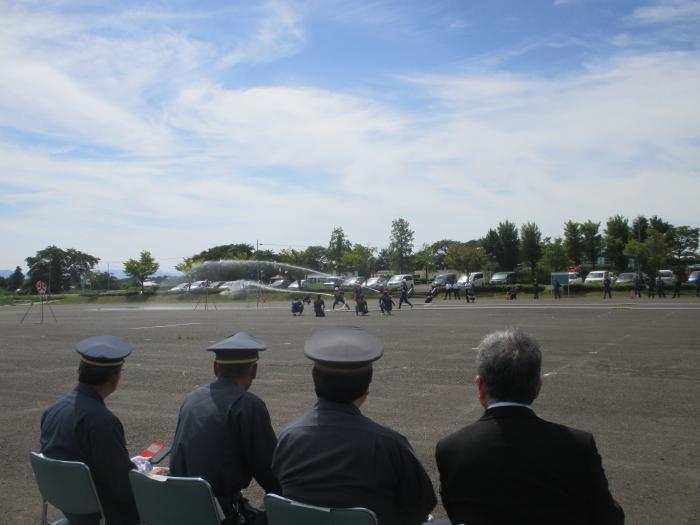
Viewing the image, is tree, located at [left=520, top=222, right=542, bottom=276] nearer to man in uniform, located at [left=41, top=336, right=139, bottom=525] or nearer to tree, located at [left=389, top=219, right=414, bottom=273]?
tree, located at [left=389, top=219, right=414, bottom=273]

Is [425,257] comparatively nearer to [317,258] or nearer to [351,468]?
[317,258]

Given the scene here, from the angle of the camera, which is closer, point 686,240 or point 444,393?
point 444,393

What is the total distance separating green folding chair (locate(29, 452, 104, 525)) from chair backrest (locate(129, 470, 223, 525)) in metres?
0.41

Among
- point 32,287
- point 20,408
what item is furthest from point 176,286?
point 20,408

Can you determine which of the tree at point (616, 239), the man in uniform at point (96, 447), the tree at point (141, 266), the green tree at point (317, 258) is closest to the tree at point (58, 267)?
the tree at point (141, 266)

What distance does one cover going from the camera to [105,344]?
438 centimetres

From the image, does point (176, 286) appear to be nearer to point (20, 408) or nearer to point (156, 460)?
point (20, 408)

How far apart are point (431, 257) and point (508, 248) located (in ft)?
45.1

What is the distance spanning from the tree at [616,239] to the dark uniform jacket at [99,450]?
90.5 meters

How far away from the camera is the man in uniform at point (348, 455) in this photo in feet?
9.43

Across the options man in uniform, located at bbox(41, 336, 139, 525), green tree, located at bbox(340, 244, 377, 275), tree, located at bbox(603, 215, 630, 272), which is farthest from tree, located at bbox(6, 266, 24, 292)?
man in uniform, located at bbox(41, 336, 139, 525)

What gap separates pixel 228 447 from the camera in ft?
11.9

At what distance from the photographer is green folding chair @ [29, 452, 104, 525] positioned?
142 inches

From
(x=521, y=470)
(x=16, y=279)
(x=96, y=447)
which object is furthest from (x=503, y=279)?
(x=16, y=279)
